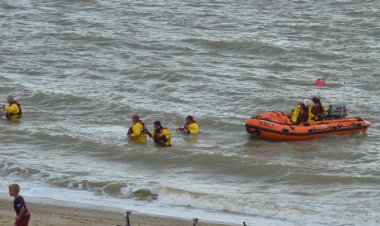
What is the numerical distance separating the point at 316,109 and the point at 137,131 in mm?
4163

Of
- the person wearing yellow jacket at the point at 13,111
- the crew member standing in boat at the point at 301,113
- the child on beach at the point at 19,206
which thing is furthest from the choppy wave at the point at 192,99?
the child on beach at the point at 19,206

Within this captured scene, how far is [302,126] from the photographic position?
15805 millimetres

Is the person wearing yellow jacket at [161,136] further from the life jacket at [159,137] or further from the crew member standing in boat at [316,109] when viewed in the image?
the crew member standing in boat at [316,109]

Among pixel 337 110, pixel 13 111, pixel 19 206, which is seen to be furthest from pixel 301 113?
pixel 19 206

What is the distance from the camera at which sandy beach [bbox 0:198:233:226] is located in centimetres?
979

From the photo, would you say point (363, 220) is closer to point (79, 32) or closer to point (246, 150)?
point (246, 150)

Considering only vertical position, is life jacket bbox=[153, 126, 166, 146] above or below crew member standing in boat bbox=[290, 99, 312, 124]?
below

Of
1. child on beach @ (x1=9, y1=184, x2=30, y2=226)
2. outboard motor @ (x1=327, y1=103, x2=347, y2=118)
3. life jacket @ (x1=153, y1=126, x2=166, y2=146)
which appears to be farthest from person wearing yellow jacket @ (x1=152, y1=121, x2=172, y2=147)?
child on beach @ (x1=9, y1=184, x2=30, y2=226)

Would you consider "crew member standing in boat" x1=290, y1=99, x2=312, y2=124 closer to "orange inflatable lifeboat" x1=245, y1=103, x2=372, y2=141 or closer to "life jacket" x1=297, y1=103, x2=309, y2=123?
"life jacket" x1=297, y1=103, x2=309, y2=123

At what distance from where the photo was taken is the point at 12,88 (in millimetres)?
20094

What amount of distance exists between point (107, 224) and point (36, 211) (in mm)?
1247

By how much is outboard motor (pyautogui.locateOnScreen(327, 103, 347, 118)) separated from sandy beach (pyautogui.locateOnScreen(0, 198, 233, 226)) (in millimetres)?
6971

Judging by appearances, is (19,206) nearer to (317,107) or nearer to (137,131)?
(137,131)

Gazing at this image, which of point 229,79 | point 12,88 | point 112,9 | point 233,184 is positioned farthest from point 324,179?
point 112,9
